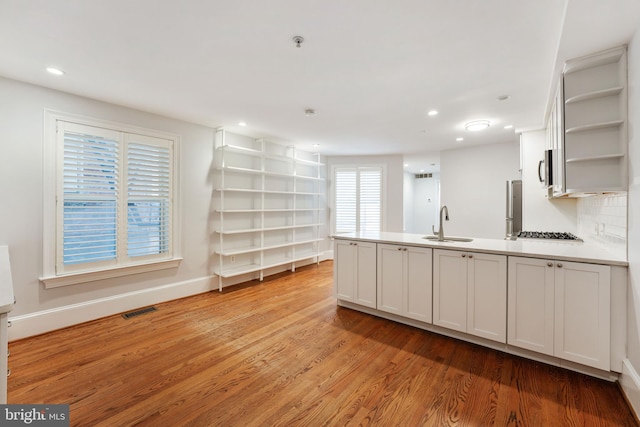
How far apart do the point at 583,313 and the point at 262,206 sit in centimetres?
411

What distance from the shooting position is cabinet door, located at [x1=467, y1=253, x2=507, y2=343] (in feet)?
7.90

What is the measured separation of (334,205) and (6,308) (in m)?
5.77

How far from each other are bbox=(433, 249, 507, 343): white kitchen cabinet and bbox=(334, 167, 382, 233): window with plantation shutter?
380 cm

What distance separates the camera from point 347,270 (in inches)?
136

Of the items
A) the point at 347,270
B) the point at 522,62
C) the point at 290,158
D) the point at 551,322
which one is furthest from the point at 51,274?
the point at 522,62

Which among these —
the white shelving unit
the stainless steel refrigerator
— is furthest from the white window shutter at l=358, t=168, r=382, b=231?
the stainless steel refrigerator

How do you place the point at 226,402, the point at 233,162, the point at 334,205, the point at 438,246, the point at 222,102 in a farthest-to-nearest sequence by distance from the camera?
the point at 334,205 < the point at 233,162 < the point at 222,102 < the point at 438,246 < the point at 226,402

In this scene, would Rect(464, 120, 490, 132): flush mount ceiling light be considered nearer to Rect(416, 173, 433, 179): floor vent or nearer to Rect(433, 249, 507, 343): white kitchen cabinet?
Rect(433, 249, 507, 343): white kitchen cabinet

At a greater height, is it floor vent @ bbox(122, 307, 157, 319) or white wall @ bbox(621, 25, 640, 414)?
white wall @ bbox(621, 25, 640, 414)

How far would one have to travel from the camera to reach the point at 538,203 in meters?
4.19

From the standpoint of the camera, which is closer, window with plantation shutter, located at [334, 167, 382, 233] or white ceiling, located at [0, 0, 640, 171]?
white ceiling, located at [0, 0, 640, 171]

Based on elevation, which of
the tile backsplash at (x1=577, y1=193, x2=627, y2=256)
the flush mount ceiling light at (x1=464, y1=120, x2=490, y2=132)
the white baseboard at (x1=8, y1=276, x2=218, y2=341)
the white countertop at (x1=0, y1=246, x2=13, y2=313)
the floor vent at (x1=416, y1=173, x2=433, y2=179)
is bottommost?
the white baseboard at (x1=8, y1=276, x2=218, y2=341)

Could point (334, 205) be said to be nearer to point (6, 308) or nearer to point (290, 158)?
point (290, 158)

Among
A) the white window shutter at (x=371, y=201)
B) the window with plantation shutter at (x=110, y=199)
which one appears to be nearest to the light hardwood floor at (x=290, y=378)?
the window with plantation shutter at (x=110, y=199)
